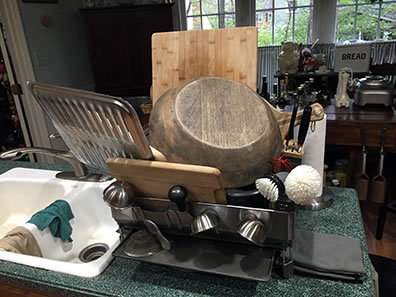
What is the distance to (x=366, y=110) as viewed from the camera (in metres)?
2.10

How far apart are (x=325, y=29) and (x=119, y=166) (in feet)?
11.3

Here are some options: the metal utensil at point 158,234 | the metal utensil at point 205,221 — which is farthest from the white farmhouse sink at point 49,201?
the metal utensil at point 205,221

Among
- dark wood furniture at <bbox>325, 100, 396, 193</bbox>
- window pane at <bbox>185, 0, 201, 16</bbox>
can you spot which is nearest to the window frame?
window pane at <bbox>185, 0, 201, 16</bbox>

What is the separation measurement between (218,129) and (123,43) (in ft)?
9.23

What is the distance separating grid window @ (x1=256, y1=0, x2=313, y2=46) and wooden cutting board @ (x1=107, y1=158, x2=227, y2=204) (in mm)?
3325

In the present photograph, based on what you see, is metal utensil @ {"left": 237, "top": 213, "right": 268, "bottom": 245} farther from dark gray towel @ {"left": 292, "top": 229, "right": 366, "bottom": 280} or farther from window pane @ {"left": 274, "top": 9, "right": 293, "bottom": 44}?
window pane @ {"left": 274, "top": 9, "right": 293, "bottom": 44}

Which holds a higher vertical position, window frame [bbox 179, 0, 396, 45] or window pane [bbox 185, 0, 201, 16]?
window pane [bbox 185, 0, 201, 16]

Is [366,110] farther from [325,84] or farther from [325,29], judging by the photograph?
[325,29]

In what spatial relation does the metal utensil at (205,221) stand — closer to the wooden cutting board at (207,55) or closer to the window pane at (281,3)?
the wooden cutting board at (207,55)

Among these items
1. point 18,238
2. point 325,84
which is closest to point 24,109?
point 18,238

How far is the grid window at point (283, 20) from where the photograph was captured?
11.5 ft

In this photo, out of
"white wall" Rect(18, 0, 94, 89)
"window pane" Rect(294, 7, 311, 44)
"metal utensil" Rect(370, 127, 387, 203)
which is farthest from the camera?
"window pane" Rect(294, 7, 311, 44)

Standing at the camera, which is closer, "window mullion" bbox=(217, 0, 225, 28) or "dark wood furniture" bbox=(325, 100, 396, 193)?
"dark wood furniture" bbox=(325, 100, 396, 193)

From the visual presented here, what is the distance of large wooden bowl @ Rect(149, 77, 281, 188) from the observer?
0.62 meters
